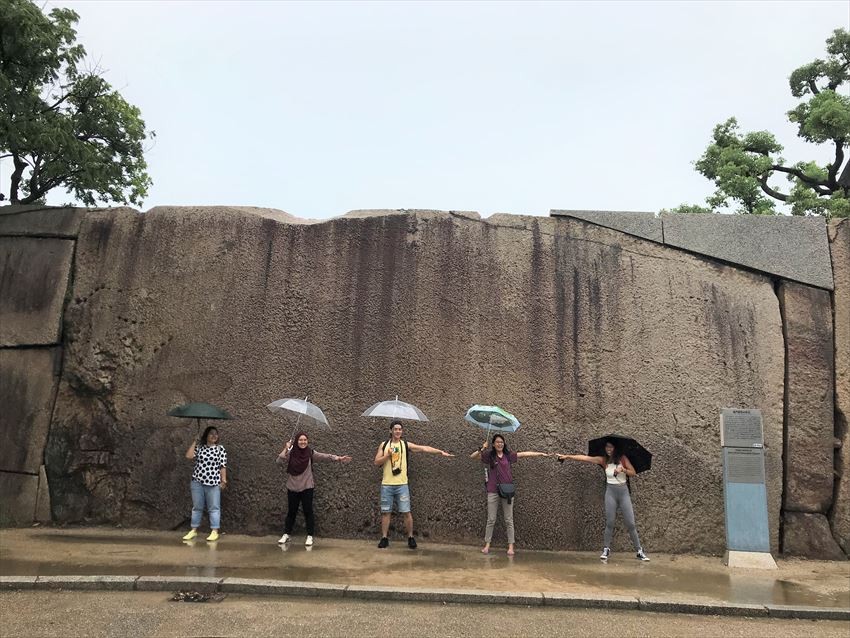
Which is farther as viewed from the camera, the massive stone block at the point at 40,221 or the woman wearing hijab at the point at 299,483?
the massive stone block at the point at 40,221

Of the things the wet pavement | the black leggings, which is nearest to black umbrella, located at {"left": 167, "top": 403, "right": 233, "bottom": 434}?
the black leggings

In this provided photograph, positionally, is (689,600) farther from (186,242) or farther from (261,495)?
(186,242)

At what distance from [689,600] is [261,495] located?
5.27 meters

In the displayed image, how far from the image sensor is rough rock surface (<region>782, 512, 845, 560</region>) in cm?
763

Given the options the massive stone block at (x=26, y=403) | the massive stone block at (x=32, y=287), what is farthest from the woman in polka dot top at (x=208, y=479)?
the massive stone block at (x=32, y=287)

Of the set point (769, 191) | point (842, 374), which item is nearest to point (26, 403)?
point (842, 374)

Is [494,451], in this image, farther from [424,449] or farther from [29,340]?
[29,340]

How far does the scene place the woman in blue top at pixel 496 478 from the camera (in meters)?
7.27

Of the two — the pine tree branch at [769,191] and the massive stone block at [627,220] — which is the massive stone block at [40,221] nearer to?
the massive stone block at [627,220]

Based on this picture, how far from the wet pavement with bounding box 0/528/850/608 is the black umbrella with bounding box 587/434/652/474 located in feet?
Answer: 3.77

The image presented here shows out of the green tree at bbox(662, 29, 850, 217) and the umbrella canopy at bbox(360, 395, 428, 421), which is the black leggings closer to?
the umbrella canopy at bbox(360, 395, 428, 421)

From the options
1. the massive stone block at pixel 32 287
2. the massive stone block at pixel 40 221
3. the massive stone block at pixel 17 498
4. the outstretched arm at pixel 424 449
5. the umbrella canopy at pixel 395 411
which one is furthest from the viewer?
the massive stone block at pixel 40 221

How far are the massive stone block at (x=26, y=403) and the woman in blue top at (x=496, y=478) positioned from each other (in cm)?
607

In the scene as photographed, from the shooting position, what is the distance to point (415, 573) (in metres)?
6.14
